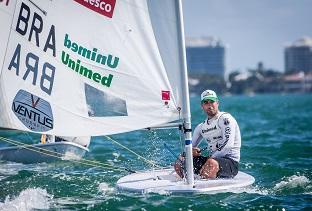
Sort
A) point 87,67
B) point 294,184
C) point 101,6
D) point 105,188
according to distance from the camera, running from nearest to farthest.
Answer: point 101,6
point 87,67
point 105,188
point 294,184

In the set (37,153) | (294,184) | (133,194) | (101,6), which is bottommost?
(294,184)

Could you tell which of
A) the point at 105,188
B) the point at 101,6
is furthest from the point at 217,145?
the point at 101,6

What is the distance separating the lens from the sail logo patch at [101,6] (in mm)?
8266

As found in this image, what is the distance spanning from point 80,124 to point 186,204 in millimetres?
1925

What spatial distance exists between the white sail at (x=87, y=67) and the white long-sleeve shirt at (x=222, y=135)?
43.9 inches

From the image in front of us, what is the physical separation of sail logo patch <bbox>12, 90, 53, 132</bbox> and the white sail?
0.05 ft

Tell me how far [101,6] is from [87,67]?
0.90 m

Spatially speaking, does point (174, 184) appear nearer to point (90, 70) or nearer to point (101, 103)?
point (101, 103)

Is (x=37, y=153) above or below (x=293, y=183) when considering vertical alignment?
above

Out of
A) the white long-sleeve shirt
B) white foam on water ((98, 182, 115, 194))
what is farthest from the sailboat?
white foam on water ((98, 182, 115, 194))

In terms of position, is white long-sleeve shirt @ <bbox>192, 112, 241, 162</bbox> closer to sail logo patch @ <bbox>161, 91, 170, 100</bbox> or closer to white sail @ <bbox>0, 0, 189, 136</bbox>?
white sail @ <bbox>0, 0, 189, 136</bbox>

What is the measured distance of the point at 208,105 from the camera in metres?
9.30

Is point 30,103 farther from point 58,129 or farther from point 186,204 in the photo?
point 186,204

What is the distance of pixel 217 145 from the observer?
9.45 m
